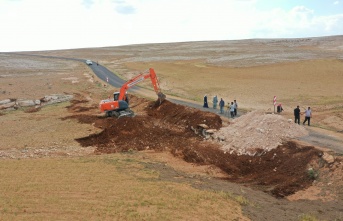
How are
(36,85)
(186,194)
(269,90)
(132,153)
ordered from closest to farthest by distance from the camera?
(186,194), (132,153), (269,90), (36,85)

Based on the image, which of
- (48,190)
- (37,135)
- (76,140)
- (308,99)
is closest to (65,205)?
(48,190)

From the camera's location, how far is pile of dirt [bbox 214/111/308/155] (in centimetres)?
2295

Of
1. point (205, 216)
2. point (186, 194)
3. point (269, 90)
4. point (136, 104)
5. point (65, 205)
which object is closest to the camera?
point (205, 216)

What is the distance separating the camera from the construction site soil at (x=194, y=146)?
18953 millimetres

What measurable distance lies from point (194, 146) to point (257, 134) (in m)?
4.53

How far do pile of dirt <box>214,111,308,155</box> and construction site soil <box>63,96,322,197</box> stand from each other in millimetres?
586

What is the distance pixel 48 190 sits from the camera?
54.3 feet

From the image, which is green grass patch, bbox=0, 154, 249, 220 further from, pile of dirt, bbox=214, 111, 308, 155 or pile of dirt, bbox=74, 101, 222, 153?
pile of dirt, bbox=214, 111, 308, 155

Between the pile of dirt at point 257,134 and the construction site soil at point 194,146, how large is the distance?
0.59 m

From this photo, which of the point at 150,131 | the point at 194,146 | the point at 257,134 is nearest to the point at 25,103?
the point at 150,131

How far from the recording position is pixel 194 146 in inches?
982

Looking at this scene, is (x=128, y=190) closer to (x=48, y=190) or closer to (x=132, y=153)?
(x=48, y=190)

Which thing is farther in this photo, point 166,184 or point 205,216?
point 166,184

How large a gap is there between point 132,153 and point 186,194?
31.5 feet
